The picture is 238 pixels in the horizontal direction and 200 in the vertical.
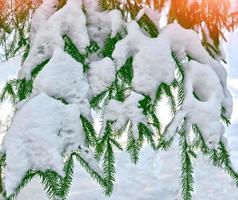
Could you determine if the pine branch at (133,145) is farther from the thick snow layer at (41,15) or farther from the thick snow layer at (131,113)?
the thick snow layer at (41,15)

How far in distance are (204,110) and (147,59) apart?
332 millimetres

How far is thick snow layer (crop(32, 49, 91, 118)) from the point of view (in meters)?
1.81

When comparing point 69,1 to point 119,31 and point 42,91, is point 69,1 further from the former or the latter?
point 42,91

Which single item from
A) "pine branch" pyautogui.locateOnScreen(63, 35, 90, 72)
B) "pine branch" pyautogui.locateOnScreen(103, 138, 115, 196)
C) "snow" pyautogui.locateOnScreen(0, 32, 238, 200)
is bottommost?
"snow" pyautogui.locateOnScreen(0, 32, 238, 200)

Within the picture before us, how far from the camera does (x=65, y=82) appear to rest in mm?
1824

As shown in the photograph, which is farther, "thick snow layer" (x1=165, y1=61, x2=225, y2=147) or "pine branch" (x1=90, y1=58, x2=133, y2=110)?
"pine branch" (x1=90, y1=58, x2=133, y2=110)

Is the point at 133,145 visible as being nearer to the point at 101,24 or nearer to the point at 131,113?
the point at 131,113

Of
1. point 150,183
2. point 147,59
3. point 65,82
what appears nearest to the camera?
point 65,82

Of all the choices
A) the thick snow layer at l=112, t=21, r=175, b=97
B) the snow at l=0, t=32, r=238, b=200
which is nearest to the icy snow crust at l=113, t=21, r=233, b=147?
the thick snow layer at l=112, t=21, r=175, b=97

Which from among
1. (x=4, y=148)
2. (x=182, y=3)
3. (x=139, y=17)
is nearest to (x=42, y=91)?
(x=4, y=148)

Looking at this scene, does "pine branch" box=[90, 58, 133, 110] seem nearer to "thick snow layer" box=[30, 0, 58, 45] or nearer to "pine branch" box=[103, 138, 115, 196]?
"pine branch" box=[103, 138, 115, 196]

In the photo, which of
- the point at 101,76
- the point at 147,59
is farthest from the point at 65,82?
the point at 147,59

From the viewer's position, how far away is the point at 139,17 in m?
2.26

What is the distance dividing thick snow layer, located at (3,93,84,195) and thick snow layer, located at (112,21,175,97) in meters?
0.33
